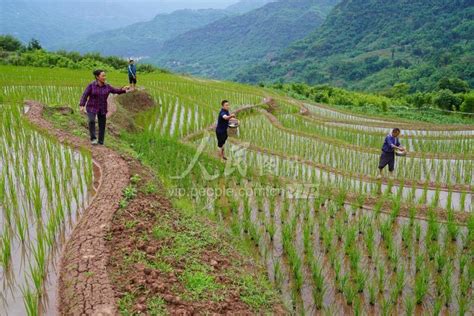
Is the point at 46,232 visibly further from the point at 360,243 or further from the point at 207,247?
the point at 360,243

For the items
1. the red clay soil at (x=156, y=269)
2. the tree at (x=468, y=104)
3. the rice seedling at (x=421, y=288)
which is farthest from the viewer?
the tree at (x=468, y=104)

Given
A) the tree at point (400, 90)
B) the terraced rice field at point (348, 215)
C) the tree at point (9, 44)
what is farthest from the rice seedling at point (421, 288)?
the tree at point (400, 90)

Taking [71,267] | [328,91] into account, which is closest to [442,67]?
[328,91]

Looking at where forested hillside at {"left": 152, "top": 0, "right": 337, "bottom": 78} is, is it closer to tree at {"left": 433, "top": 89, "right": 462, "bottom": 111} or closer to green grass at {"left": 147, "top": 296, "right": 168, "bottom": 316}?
tree at {"left": 433, "top": 89, "right": 462, "bottom": 111}

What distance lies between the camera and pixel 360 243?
510 cm

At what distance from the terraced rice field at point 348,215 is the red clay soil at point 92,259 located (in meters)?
0.71

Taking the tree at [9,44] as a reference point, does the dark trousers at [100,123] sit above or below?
below

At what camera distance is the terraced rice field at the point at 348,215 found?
162 inches

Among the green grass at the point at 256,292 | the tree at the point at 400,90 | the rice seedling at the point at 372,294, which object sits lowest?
the rice seedling at the point at 372,294

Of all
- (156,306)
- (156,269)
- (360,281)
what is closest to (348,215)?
(360,281)

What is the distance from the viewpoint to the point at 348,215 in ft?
19.3

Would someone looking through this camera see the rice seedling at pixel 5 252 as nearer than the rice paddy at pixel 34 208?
No

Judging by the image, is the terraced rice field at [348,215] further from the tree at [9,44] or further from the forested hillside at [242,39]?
the forested hillside at [242,39]

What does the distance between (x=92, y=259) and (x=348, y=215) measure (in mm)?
3510
